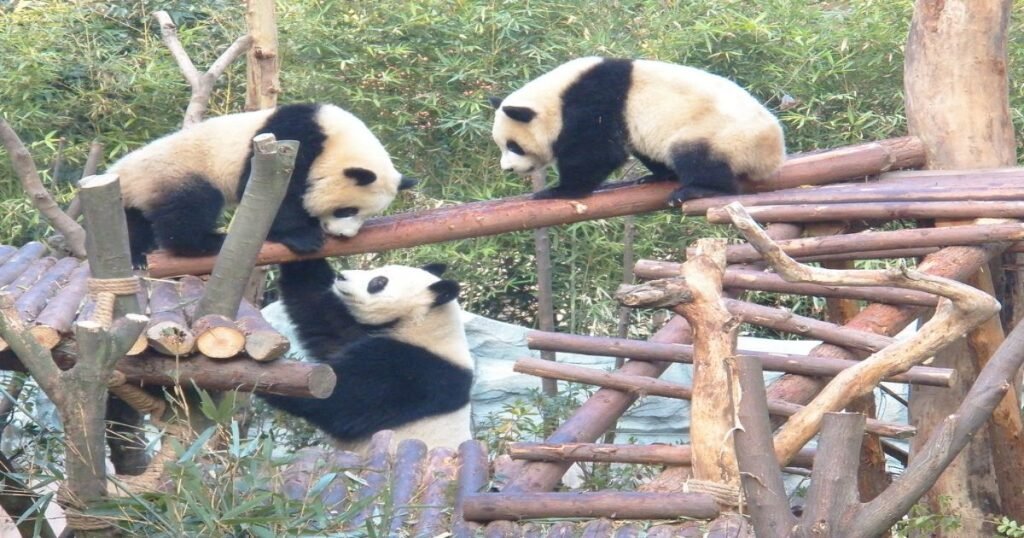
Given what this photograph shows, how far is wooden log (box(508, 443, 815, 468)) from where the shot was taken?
3.62 m

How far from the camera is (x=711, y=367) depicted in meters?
3.18

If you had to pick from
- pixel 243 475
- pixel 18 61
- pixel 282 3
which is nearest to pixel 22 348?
pixel 243 475

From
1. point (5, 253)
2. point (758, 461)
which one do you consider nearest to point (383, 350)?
point (5, 253)

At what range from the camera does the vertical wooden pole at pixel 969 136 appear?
5262 millimetres

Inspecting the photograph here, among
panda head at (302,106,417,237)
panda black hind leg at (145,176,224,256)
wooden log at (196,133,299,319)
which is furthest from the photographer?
panda head at (302,106,417,237)

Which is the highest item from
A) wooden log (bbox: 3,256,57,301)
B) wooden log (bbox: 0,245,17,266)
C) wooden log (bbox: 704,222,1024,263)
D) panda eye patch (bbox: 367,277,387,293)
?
wooden log (bbox: 704,222,1024,263)

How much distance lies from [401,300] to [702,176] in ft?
4.48

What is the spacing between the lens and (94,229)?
10.2ft

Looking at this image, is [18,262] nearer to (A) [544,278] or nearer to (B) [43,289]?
(B) [43,289]

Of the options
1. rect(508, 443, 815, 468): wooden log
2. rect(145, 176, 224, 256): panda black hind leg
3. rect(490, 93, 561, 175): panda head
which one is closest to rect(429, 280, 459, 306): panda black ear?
rect(490, 93, 561, 175): panda head

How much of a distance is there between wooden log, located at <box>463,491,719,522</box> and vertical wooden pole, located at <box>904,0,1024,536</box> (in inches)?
92.5

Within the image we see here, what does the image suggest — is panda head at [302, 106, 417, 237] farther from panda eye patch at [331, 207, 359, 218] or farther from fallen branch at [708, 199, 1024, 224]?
fallen branch at [708, 199, 1024, 224]

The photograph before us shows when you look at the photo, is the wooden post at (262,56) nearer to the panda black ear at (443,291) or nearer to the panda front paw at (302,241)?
the panda front paw at (302,241)

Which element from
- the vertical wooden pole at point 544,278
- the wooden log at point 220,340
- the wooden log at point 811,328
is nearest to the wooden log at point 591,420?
the wooden log at point 811,328
